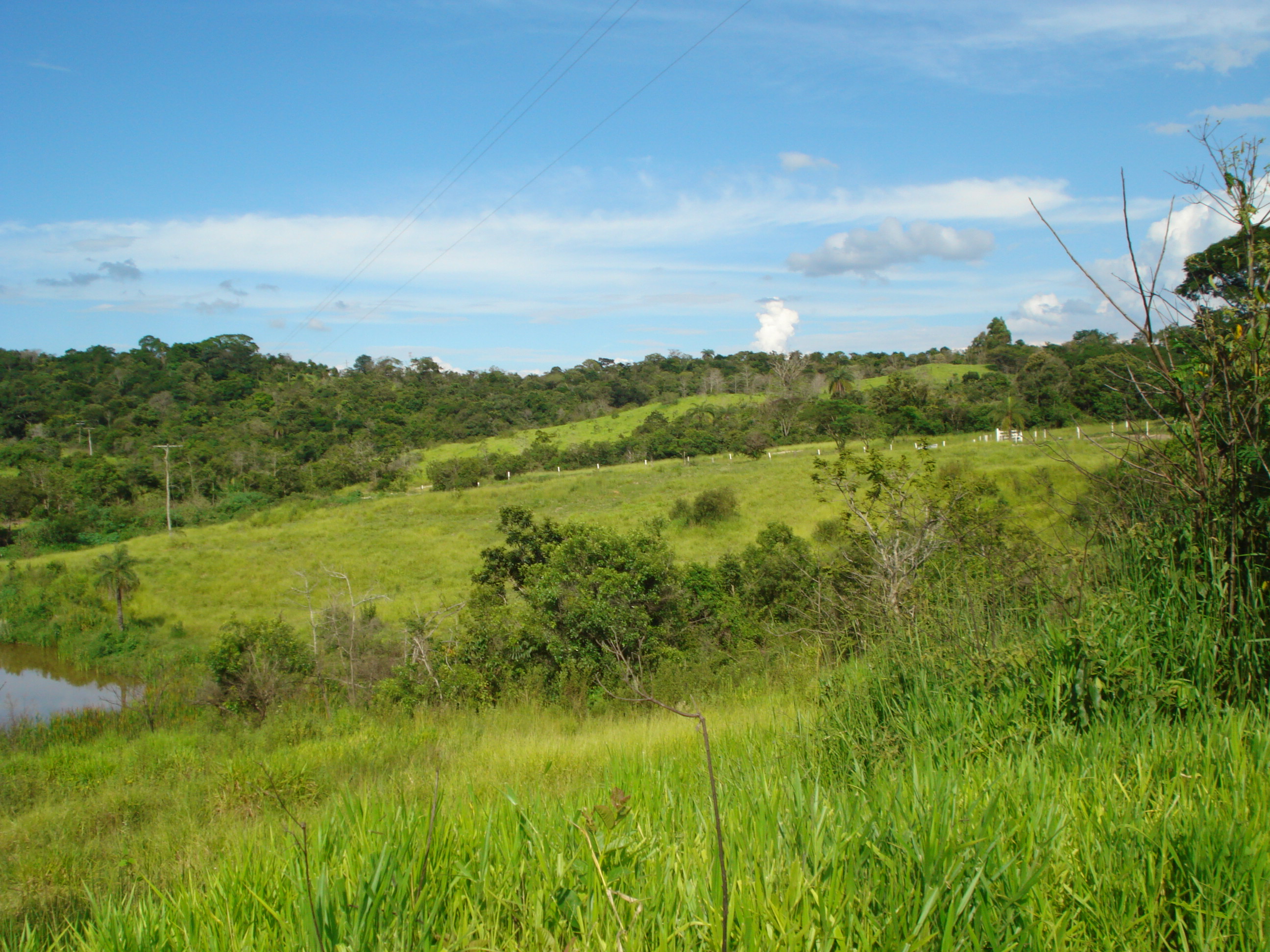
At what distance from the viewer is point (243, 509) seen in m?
59.7

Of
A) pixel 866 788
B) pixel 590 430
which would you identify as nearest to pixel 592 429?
pixel 590 430

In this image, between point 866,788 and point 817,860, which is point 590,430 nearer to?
point 866,788

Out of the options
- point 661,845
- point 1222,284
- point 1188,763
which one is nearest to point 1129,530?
point 1222,284

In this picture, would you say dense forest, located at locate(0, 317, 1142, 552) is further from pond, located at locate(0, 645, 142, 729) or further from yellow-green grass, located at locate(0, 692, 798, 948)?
yellow-green grass, located at locate(0, 692, 798, 948)

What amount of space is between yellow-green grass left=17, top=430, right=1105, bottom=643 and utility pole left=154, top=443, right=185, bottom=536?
290cm

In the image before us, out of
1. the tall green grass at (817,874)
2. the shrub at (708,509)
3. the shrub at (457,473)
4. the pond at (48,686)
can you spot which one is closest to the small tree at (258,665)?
the pond at (48,686)

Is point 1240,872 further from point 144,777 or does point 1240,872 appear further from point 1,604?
point 1,604

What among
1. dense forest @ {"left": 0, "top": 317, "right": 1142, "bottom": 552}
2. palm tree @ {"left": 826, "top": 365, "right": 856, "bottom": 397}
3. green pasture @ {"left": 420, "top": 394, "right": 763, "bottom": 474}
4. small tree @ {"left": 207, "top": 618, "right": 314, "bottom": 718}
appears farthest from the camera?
palm tree @ {"left": 826, "top": 365, "right": 856, "bottom": 397}

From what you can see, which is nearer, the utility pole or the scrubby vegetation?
the scrubby vegetation

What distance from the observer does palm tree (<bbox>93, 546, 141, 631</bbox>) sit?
3212 cm

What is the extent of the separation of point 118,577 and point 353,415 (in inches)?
2208

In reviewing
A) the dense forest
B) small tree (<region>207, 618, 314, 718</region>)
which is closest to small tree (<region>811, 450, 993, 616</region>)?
small tree (<region>207, 618, 314, 718</region>)

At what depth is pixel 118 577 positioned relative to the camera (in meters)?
32.2

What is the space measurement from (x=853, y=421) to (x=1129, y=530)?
2386 inches
